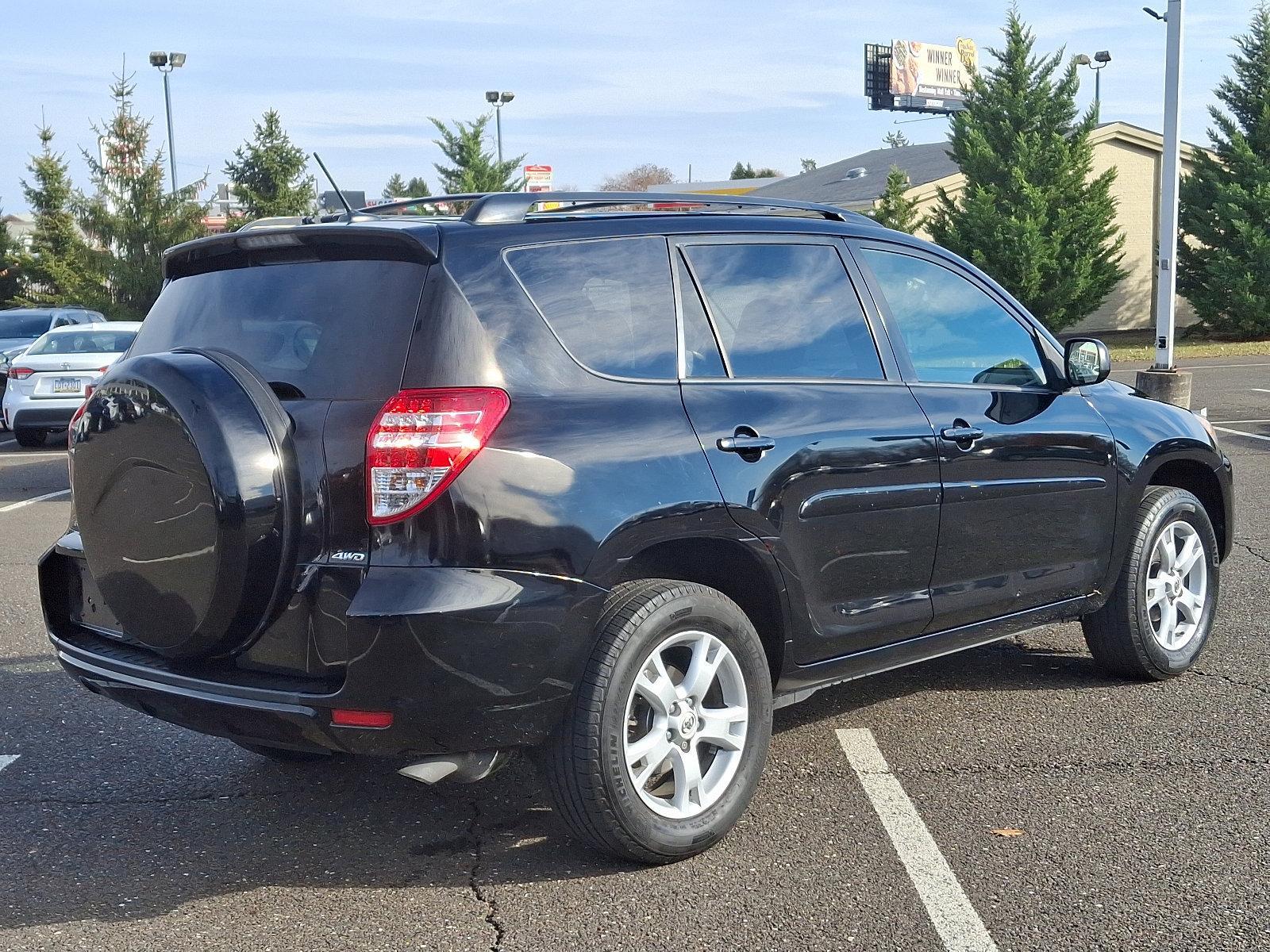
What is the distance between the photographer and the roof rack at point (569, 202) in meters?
3.73

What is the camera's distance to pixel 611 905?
3.48m

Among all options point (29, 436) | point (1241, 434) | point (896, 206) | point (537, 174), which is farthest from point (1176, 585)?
point (896, 206)

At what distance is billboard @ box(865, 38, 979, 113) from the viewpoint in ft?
276

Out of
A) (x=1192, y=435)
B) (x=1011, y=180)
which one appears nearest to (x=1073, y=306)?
(x=1011, y=180)

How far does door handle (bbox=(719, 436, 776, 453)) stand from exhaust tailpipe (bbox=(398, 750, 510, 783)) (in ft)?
3.43

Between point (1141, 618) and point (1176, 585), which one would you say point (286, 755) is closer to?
point (1141, 618)

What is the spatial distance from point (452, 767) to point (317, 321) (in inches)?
47.9

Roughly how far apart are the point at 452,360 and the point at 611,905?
4.73 ft

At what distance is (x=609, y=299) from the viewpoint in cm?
383

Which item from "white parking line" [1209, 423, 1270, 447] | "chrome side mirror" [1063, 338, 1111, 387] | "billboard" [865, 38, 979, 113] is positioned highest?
"billboard" [865, 38, 979, 113]

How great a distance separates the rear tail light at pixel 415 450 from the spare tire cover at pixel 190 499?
0.83ft

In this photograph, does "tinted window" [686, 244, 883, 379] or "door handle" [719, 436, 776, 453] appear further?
"tinted window" [686, 244, 883, 379]

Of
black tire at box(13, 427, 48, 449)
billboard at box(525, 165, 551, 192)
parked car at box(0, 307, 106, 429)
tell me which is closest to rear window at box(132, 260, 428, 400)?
billboard at box(525, 165, 551, 192)

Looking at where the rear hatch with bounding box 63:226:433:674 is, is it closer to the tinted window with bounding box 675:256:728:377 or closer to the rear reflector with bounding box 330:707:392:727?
the rear reflector with bounding box 330:707:392:727
